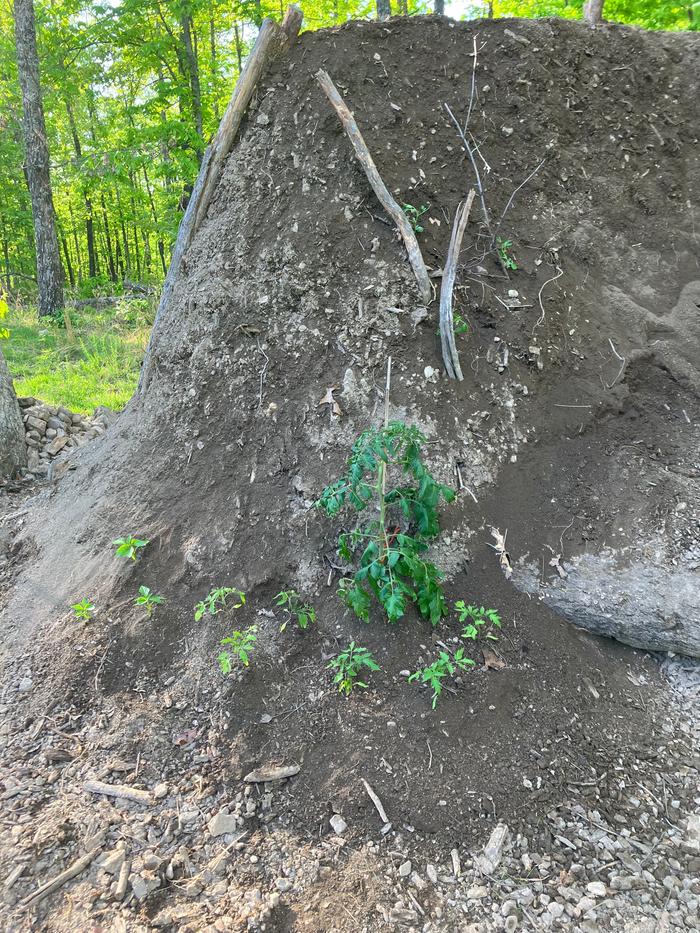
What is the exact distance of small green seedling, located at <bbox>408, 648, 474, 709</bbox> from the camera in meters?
2.61

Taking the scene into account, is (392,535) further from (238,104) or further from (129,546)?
(238,104)

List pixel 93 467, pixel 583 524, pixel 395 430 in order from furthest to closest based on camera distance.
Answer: pixel 93 467
pixel 583 524
pixel 395 430

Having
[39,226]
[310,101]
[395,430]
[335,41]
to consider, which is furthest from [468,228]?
[39,226]

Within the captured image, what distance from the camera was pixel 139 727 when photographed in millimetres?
2689

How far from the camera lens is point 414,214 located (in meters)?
3.51

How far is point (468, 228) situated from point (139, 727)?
3.38m

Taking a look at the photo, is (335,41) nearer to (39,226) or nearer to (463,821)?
(463,821)

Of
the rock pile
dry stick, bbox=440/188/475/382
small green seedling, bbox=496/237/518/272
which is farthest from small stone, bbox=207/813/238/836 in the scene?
the rock pile

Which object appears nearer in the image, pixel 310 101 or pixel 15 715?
pixel 15 715

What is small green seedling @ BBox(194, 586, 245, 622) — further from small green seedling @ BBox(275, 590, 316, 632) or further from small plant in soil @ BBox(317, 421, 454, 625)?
small plant in soil @ BBox(317, 421, 454, 625)

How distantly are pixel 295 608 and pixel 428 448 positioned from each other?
1110 millimetres

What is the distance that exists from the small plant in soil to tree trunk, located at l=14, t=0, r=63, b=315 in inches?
405

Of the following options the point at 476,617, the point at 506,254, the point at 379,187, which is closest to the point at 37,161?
the point at 379,187

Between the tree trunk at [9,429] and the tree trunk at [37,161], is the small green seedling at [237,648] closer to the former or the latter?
the tree trunk at [9,429]
